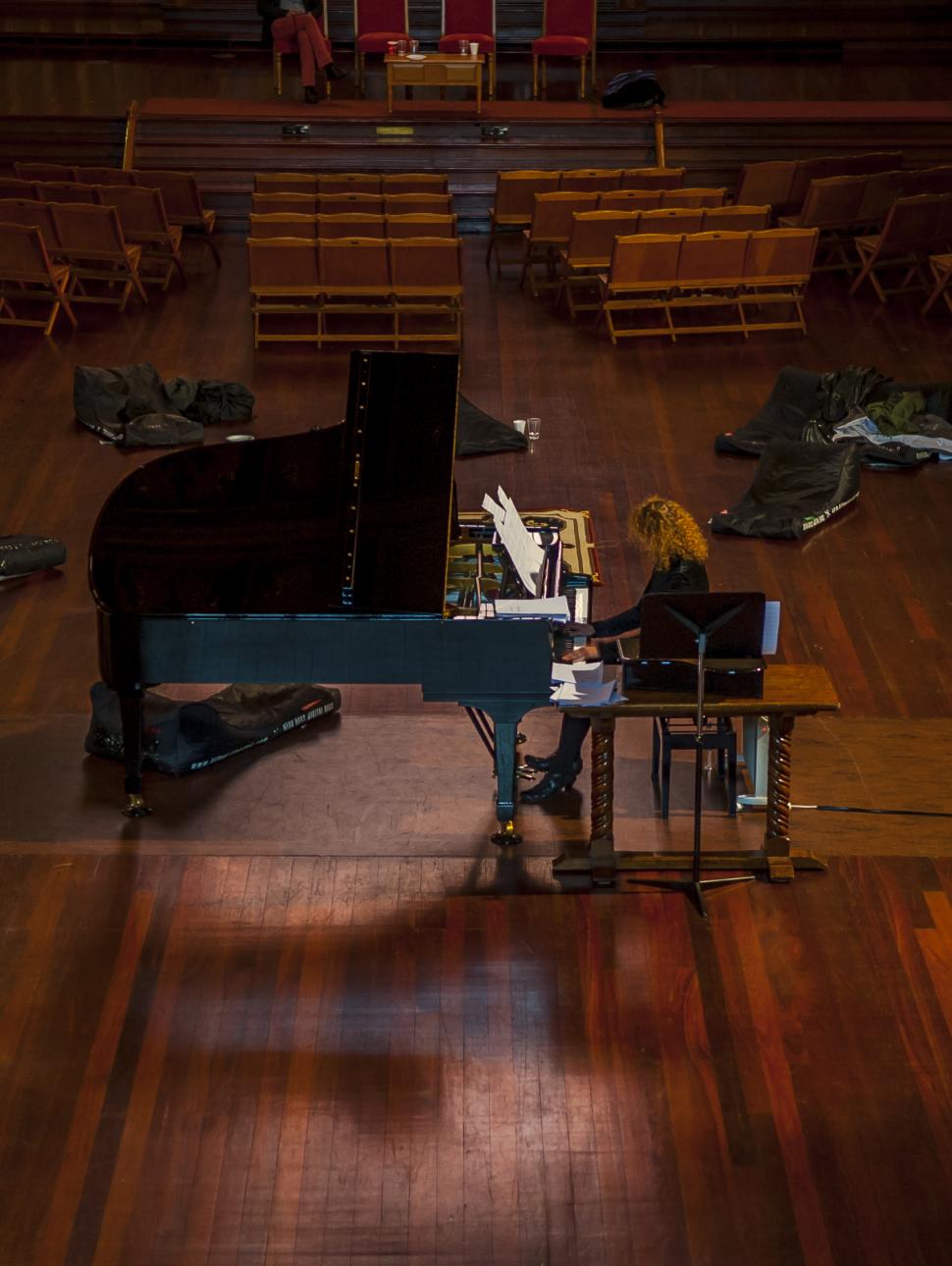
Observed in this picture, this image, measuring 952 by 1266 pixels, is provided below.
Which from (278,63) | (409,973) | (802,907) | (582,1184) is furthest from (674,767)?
(278,63)

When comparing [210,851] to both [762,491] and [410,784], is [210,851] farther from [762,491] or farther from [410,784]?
[762,491]

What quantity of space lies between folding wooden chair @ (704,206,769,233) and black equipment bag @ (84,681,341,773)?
224 inches

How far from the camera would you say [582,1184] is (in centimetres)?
457

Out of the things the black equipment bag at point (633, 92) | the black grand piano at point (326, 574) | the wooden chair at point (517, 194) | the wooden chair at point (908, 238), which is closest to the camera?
the black grand piano at point (326, 574)

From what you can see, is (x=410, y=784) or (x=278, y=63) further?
(x=278, y=63)

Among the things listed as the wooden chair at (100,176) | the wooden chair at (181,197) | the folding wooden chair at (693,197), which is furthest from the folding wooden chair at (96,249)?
the folding wooden chair at (693,197)

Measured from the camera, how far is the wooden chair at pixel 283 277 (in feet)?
34.4

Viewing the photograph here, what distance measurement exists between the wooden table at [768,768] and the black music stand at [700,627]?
15 cm

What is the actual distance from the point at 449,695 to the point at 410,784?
29.2 inches

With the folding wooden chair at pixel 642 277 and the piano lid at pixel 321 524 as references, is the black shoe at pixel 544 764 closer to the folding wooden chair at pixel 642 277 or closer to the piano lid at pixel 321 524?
the piano lid at pixel 321 524

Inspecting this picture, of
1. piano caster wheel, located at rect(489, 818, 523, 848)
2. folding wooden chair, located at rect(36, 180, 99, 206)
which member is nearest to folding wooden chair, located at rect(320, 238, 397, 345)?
folding wooden chair, located at rect(36, 180, 99, 206)

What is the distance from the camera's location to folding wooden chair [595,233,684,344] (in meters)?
10.5

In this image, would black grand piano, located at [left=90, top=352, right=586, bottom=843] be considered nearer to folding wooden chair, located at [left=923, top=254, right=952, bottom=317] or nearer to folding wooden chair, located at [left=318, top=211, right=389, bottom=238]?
folding wooden chair, located at [left=318, top=211, right=389, bottom=238]

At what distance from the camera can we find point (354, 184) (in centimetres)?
1204
